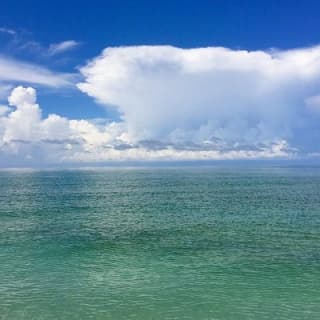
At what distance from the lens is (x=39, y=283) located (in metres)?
43.6

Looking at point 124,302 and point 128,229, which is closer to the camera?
point 124,302

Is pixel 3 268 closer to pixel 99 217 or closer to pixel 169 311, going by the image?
pixel 169 311

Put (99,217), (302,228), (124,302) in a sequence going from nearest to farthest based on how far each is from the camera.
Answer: (124,302) < (302,228) < (99,217)

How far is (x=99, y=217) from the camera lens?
89938mm

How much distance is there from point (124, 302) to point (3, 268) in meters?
18.2

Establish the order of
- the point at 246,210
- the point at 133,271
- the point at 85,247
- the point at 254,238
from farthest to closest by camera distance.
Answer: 1. the point at 246,210
2. the point at 254,238
3. the point at 85,247
4. the point at 133,271

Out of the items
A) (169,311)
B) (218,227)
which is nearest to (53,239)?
(218,227)

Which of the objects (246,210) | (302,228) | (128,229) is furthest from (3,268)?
(246,210)

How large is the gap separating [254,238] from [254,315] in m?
29.9

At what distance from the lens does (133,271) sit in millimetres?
47719

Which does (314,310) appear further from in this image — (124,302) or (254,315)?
(124,302)

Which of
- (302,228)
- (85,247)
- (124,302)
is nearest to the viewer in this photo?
(124,302)

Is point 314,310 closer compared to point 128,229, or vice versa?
point 314,310

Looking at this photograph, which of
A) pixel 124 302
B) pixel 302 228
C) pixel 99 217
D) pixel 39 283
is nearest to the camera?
pixel 124 302
